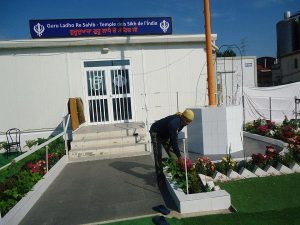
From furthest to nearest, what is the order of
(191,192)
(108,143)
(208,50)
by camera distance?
(108,143) < (208,50) < (191,192)

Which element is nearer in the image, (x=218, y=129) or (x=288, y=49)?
(x=218, y=129)

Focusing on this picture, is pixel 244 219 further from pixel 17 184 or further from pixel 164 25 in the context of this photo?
pixel 164 25

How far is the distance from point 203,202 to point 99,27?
8806 mm

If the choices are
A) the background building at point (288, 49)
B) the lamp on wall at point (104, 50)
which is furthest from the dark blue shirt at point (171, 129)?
the background building at point (288, 49)

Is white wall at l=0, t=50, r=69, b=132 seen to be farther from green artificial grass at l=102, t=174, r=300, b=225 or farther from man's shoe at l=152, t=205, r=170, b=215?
green artificial grass at l=102, t=174, r=300, b=225

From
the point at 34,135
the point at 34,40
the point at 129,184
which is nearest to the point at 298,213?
the point at 129,184

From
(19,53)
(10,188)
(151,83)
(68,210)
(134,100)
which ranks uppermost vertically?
(19,53)

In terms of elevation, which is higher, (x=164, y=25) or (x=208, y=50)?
(x=164, y=25)

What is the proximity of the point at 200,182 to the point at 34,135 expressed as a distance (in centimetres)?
788

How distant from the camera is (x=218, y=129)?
7516mm

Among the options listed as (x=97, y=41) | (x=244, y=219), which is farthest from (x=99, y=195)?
(x=97, y=41)

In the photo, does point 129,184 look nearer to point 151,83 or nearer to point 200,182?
point 200,182

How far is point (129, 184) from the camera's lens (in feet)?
18.8

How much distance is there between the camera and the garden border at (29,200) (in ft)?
13.5
